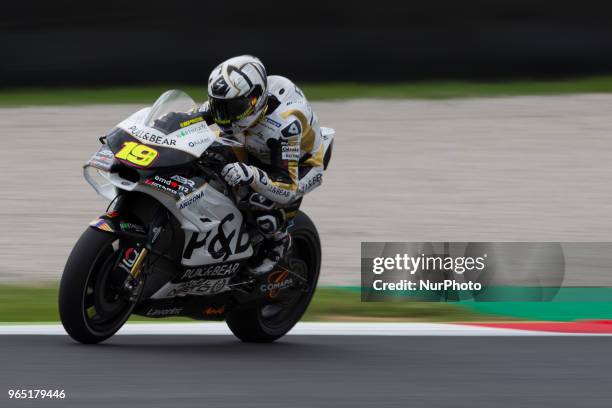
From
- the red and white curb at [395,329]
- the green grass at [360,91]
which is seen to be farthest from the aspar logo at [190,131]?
the green grass at [360,91]

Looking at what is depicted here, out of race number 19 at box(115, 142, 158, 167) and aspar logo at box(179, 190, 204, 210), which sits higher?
race number 19 at box(115, 142, 158, 167)

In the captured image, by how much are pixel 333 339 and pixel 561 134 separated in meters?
6.71

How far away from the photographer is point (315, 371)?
5578 millimetres

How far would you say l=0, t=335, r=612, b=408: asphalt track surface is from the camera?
16.3 ft

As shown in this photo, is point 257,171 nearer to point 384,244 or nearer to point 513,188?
point 384,244

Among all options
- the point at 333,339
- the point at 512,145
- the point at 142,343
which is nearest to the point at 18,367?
the point at 142,343

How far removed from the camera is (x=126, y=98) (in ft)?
43.8

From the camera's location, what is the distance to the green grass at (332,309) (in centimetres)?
727

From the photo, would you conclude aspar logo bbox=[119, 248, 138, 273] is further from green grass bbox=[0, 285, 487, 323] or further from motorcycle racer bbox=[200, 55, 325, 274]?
green grass bbox=[0, 285, 487, 323]

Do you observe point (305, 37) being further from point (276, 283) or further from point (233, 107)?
point (233, 107)

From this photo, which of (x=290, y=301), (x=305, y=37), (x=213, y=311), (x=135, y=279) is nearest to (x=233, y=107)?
(x=135, y=279)

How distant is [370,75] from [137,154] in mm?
8050

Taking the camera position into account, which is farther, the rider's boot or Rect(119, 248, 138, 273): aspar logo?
the rider's boot

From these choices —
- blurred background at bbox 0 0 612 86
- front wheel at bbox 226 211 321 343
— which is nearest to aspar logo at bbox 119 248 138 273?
front wheel at bbox 226 211 321 343
